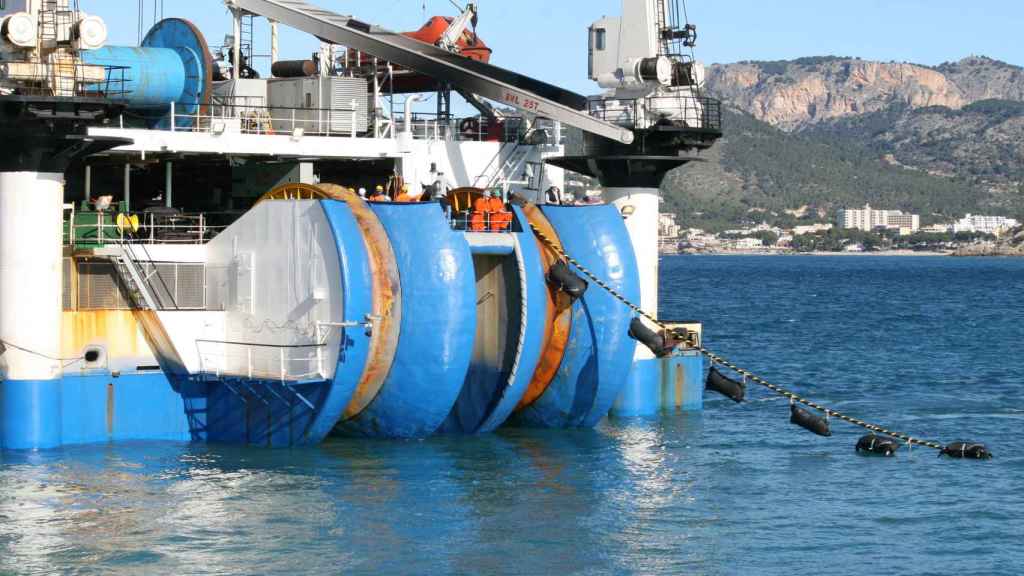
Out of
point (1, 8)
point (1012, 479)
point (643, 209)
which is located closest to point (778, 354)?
point (643, 209)

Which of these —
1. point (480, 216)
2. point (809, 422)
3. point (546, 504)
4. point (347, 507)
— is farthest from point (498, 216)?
point (347, 507)

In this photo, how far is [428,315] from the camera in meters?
33.6

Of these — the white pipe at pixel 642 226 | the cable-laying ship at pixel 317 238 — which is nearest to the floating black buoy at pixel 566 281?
the cable-laying ship at pixel 317 238

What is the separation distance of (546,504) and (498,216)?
26.1 feet

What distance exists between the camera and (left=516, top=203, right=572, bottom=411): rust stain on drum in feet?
120

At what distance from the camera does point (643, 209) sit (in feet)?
135

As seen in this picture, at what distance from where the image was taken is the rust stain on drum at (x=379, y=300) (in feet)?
109

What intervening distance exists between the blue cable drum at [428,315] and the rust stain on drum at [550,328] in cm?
272

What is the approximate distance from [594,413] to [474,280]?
16.5 ft

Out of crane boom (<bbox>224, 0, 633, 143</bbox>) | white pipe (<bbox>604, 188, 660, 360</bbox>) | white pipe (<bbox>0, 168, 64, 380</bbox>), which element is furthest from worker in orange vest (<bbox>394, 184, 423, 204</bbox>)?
white pipe (<bbox>0, 168, 64, 380</bbox>)

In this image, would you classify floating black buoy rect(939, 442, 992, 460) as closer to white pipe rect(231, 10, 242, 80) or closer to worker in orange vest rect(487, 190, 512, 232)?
worker in orange vest rect(487, 190, 512, 232)

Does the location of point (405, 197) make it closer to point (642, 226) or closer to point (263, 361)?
point (263, 361)

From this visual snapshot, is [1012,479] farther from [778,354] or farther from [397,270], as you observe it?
[778,354]

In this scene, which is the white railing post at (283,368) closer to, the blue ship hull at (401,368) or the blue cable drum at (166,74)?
the blue ship hull at (401,368)
